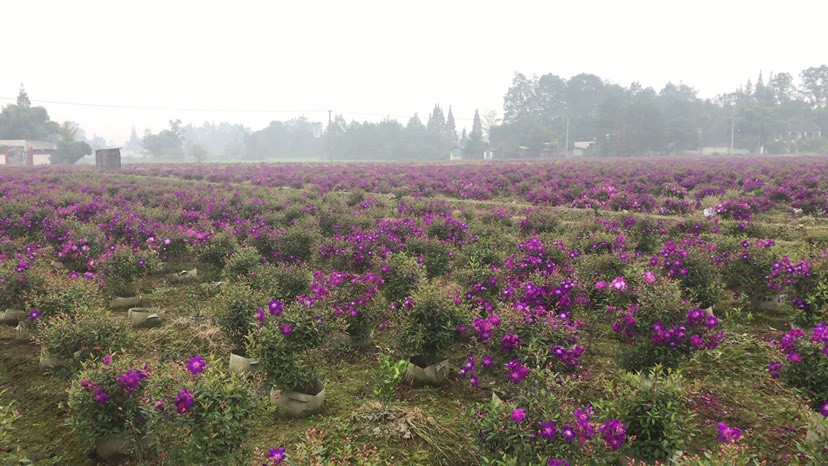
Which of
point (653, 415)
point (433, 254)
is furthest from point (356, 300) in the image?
point (653, 415)

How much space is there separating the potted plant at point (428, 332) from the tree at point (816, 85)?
12062cm

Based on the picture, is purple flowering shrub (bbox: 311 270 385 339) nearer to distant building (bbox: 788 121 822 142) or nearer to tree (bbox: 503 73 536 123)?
distant building (bbox: 788 121 822 142)

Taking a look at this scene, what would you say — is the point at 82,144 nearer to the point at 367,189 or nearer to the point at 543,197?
the point at 367,189

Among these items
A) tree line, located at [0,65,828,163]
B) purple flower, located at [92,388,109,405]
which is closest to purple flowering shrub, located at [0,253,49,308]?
purple flower, located at [92,388,109,405]

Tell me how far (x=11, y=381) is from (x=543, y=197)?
14.7 m

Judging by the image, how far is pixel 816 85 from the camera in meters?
94.6

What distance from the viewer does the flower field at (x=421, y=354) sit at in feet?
11.1

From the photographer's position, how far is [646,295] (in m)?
4.51

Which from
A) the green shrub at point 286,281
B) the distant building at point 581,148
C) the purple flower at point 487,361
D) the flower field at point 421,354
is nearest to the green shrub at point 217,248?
the flower field at point 421,354

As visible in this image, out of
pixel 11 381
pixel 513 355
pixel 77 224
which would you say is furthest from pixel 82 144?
pixel 513 355

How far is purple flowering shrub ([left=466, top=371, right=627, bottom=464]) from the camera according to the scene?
3.12m

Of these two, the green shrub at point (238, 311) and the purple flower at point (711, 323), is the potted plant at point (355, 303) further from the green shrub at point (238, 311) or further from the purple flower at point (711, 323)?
the purple flower at point (711, 323)

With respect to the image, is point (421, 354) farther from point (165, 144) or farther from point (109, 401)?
point (165, 144)

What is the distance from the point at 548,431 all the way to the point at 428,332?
1963mm
